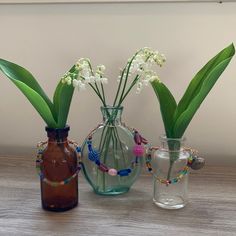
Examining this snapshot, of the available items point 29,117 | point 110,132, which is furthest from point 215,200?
point 29,117

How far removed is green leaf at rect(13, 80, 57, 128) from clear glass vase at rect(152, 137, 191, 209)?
8.9 inches

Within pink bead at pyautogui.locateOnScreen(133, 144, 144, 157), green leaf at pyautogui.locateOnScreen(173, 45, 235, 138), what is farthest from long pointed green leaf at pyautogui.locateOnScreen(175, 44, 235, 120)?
pink bead at pyautogui.locateOnScreen(133, 144, 144, 157)

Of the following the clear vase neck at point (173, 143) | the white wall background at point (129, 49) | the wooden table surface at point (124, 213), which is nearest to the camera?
the wooden table surface at point (124, 213)

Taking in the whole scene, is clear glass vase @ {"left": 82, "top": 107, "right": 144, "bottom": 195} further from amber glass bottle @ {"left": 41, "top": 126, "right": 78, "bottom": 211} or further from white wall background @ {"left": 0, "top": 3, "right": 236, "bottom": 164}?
white wall background @ {"left": 0, "top": 3, "right": 236, "bottom": 164}

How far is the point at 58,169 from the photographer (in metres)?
0.81

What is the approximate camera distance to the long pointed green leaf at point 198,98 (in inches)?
29.9

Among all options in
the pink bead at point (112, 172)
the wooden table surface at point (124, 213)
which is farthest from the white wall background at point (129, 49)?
the pink bead at point (112, 172)

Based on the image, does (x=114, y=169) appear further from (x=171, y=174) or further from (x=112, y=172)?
(x=171, y=174)

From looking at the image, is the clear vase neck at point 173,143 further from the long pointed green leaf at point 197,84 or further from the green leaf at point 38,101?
the green leaf at point 38,101

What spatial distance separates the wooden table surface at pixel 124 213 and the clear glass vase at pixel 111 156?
0.10 feet

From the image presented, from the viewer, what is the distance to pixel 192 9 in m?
1.05

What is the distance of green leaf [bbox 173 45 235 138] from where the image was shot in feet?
2.51

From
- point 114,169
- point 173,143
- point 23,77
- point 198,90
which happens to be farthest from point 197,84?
point 23,77

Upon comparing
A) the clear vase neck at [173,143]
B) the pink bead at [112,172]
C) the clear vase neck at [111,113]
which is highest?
the clear vase neck at [111,113]
